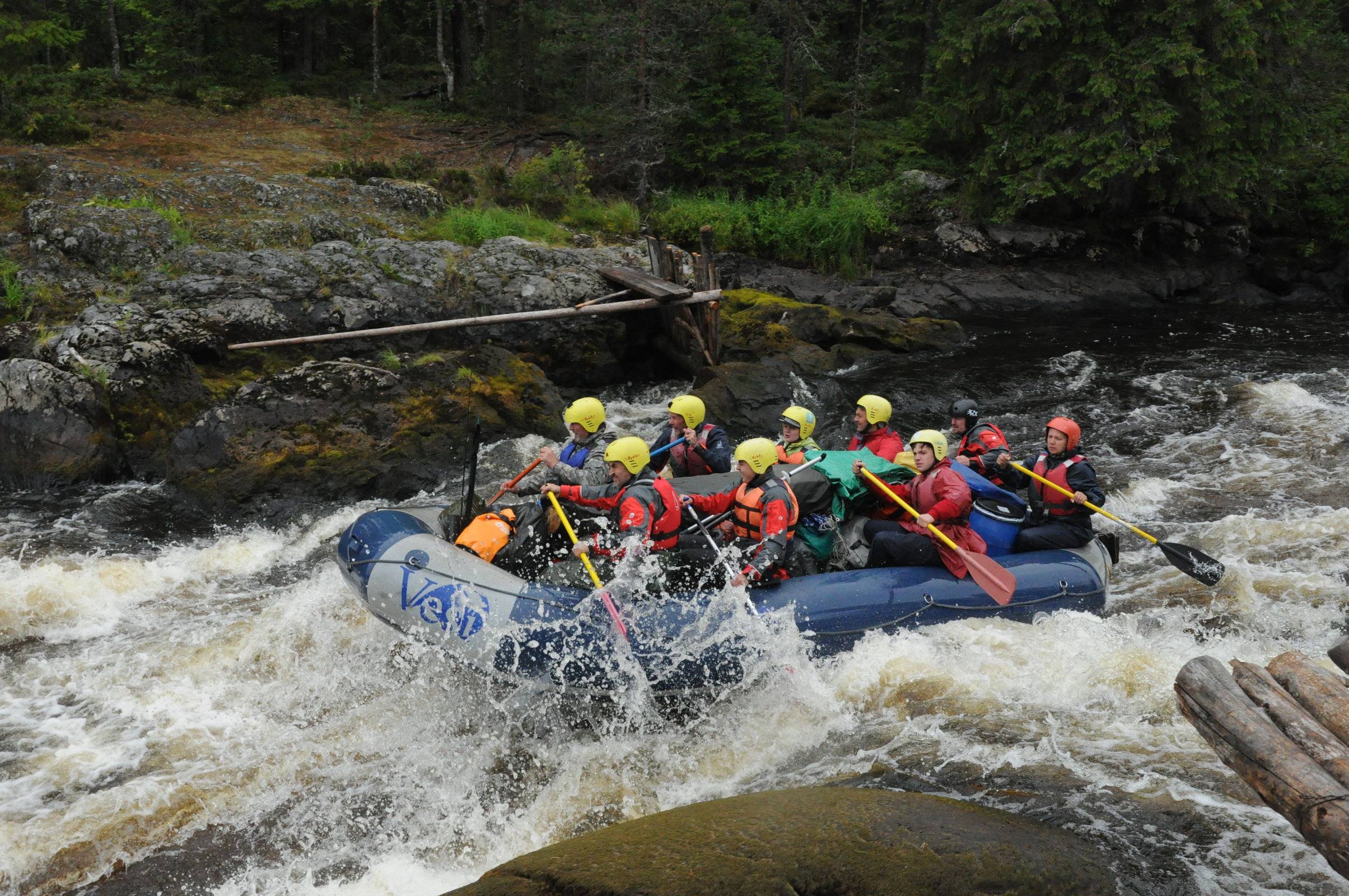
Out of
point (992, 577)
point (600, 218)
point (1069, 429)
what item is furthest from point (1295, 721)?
point (600, 218)

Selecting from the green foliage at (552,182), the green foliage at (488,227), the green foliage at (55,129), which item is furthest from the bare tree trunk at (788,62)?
the green foliage at (55,129)

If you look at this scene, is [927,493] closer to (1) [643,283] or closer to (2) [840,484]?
(2) [840,484]

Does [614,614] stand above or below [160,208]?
below

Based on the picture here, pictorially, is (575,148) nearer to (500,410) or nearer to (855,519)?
(500,410)

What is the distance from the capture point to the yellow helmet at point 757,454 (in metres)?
6.40

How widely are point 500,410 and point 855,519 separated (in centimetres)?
524

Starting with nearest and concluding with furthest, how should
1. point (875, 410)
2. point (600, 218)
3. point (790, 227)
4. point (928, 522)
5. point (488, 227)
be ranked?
point (928, 522) < point (875, 410) < point (488, 227) < point (600, 218) < point (790, 227)

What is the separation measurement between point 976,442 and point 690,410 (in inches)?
97.3

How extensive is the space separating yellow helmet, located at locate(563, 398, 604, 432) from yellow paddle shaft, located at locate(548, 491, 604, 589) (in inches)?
31.5

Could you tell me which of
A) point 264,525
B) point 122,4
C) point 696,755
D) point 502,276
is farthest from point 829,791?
point 122,4

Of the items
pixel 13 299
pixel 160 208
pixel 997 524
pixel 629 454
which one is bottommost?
pixel 997 524

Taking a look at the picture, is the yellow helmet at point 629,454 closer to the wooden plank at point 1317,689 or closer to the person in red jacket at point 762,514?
the person in red jacket at point 762,514

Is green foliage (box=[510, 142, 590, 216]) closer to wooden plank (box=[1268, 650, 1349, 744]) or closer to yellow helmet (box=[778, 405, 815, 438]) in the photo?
yellow helmet (box=[778, 405, 815, 438])

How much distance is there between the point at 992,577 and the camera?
6395 mm
